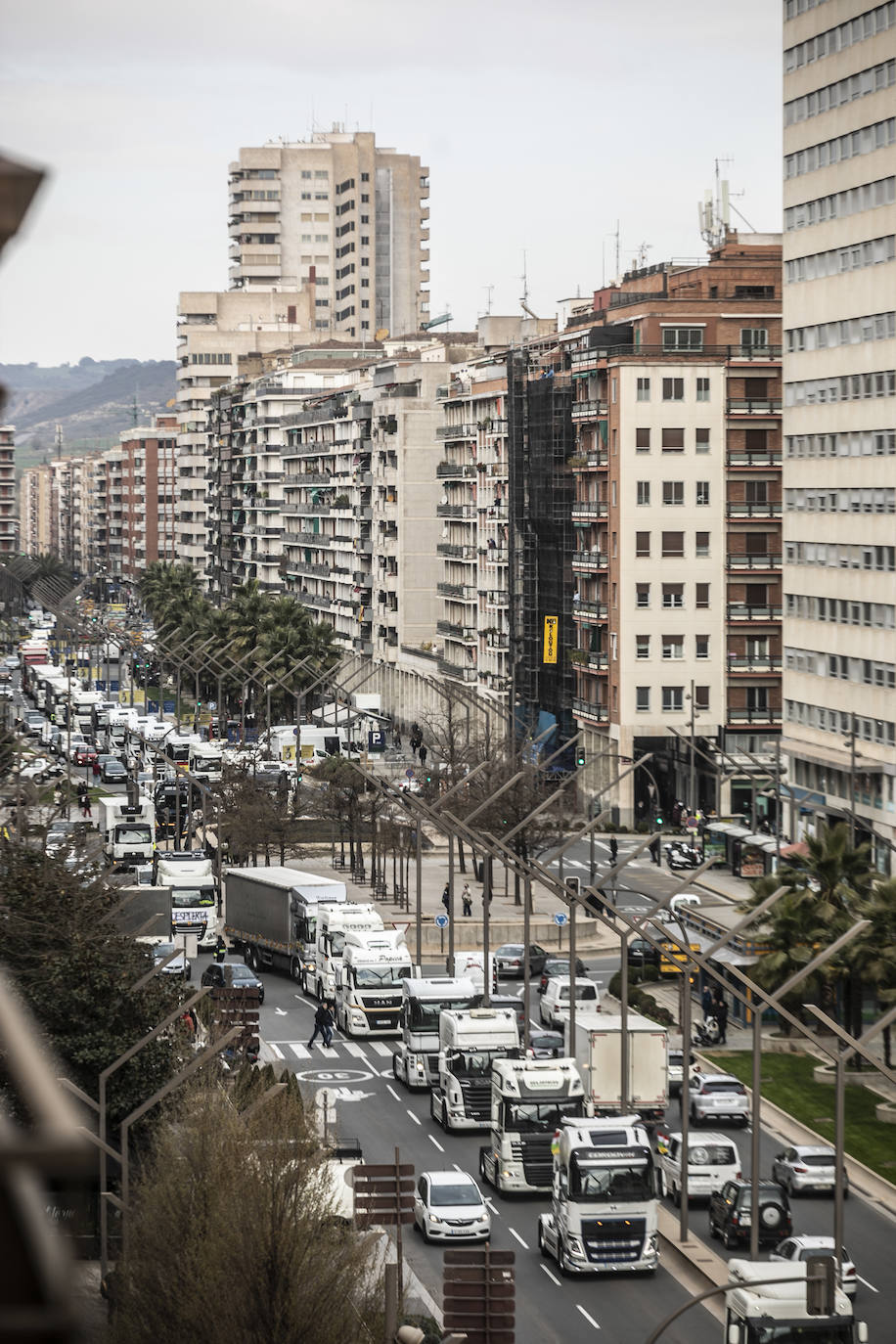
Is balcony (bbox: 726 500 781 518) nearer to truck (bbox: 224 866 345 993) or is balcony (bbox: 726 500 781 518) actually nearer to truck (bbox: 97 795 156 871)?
truck (bbox: 97 795 156 871)

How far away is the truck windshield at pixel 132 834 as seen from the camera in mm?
88375

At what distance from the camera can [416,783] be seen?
111750 mm

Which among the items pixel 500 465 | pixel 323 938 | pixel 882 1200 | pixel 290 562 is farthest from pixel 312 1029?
pixel 290 562

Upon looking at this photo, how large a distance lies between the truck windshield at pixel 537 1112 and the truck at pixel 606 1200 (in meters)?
4.42

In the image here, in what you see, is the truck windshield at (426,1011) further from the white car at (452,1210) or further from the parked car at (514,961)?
the parked car at (514,961)

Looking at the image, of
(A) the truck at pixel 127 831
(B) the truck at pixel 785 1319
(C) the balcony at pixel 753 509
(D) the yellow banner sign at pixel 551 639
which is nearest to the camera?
(B) the truck at pixel 785 1319

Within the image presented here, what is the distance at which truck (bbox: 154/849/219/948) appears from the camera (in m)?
76.0

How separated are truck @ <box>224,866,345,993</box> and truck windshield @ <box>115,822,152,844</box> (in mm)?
11726

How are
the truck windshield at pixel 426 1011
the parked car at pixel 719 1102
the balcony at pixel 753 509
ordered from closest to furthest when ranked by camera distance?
the parked car at pixel 719 1102, the truck windshield at pixel 426 1011, the balcony at pixel 753 509

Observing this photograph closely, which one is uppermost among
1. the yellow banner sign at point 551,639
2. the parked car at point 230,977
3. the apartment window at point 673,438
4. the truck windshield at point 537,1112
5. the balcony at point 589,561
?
the apartment window at point 673,438

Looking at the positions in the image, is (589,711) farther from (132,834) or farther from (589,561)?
(132,834)

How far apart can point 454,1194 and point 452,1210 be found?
50cm

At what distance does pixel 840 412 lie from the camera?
83.4m

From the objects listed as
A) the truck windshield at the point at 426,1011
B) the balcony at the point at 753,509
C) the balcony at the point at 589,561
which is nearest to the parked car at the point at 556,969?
the truck windshield at the point at 426,1011
